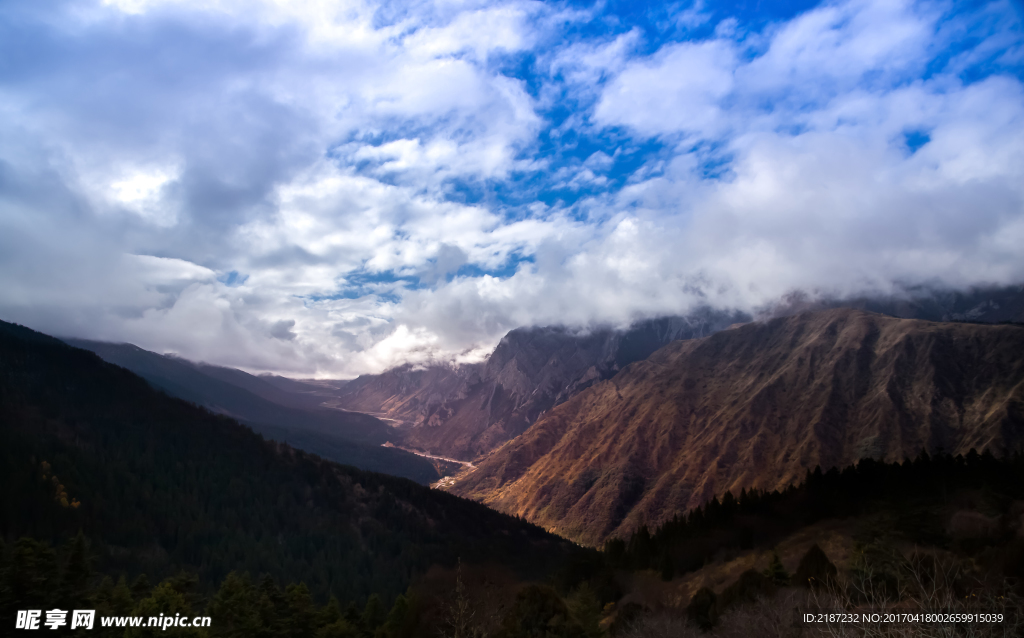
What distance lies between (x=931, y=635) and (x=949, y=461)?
12231cm

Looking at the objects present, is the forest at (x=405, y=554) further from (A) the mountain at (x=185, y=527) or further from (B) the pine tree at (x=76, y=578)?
(A) the mountain at (x=185, y=527)

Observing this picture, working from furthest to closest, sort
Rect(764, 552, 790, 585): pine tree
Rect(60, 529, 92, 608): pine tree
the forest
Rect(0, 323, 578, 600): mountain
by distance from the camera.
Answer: Rect(0, 323, 578, 600): mountain < Rect(764, 552, 790, 585): pine tree < Rect(60, 529, 92, 608): pine tree < the forest

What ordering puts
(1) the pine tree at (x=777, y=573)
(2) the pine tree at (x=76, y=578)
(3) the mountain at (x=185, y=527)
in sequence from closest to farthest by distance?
(2) the pine tree at (x=76, y=578), (1) the pine tree at (x=777, y=573), (3) the mountain at (x=185, y=527)

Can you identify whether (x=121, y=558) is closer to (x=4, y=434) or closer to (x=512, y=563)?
(x=4, y=434)

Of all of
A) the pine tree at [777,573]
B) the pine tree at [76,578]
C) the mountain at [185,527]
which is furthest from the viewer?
the mountain at [185,527]

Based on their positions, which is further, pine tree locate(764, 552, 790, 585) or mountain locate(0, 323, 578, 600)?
mountain locate(0, 323, 578, 600)

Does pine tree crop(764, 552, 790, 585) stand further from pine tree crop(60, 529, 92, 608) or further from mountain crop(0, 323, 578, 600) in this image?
pine tree crop(60, 529, 92, 608)

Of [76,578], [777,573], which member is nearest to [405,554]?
[76,578]

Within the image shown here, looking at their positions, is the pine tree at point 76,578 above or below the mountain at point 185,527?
above

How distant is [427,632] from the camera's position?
6419 centimetres

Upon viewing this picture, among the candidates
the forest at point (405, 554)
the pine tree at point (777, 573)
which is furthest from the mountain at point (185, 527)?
the pine tree at point (777, 573)

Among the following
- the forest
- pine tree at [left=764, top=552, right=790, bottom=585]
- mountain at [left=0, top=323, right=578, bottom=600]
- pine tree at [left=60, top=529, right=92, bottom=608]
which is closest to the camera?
the forest

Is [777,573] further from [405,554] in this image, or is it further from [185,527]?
[185,527]

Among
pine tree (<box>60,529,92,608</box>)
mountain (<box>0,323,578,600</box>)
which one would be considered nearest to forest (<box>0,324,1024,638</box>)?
pine tree (<box>60,529,92,608</box>)
